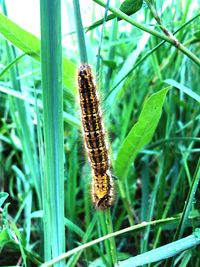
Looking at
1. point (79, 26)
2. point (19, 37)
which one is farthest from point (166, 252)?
point (19, 37)

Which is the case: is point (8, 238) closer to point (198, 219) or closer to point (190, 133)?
point (198, 219)

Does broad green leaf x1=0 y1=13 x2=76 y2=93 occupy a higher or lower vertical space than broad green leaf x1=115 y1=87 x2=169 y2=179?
higher

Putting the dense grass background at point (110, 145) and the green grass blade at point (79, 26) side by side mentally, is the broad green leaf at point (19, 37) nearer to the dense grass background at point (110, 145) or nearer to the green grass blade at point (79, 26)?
the dense grass background at point (110, 145)

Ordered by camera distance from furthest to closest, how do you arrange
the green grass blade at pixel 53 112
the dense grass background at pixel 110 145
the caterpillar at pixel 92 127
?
the caterpillar at pixel 92 127 < the dense grass background at pixel 110 145 < the green grass blade at pixel 53 112

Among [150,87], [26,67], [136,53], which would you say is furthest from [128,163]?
[26,67]

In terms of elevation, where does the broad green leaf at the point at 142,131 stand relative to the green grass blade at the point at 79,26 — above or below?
below

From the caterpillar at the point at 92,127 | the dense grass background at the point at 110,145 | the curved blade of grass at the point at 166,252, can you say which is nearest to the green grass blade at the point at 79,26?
the dense grass background at the point at 110,145

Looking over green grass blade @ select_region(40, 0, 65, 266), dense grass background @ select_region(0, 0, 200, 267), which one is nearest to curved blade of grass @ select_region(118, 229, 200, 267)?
dense grass background @ select_region(0, 0, 200, 267)

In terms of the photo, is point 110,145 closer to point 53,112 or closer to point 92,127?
point 92,127

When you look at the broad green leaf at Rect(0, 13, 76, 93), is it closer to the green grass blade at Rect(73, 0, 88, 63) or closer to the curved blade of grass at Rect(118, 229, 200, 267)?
the green grass blade at Rect(73, 0, 88, 63)
